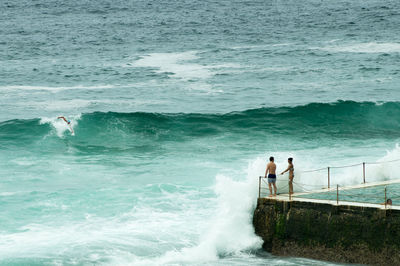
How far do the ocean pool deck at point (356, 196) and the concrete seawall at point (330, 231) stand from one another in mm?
157

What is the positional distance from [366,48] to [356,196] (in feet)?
118

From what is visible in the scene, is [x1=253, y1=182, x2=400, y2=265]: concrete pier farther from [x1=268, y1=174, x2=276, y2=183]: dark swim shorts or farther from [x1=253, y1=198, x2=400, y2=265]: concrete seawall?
[x1=268, y1=174, x2=276, y2=183]: dark swim shorts

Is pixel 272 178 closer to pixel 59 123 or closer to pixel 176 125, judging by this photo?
pixel 176 125

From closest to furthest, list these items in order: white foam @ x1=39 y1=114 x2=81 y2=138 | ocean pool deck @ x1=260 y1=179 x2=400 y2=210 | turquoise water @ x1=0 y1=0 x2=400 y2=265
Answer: ocean pool deck @ x1=260 y1=179 x2=400 y2=210, turquoise water @ x1=0 y1=0 x2=400 y2=265, white foam @ x1=39 y1=114 x2=81 y2=138

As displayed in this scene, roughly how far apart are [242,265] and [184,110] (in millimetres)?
19271

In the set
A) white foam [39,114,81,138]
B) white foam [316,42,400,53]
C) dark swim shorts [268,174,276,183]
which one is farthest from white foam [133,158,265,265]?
white foam [316,42,400,53]

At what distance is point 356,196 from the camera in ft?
43.4

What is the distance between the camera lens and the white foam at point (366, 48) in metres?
46.0

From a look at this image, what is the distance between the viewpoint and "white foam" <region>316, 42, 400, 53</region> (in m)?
46.0

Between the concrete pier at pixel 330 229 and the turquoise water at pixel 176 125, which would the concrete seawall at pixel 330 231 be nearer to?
the concrete pier at pixel 330 229

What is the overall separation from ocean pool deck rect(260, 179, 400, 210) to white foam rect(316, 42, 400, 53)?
33134 millimetres

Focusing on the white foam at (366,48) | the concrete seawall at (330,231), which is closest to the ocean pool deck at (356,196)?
the concrete seawall at (330,231)

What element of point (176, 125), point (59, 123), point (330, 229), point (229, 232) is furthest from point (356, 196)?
point (59, 123)

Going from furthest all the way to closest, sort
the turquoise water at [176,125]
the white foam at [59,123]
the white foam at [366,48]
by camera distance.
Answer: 1. the white foam at [366,48]
2. the white foam at [59,123]
3. the turquoise water at [176,125]
